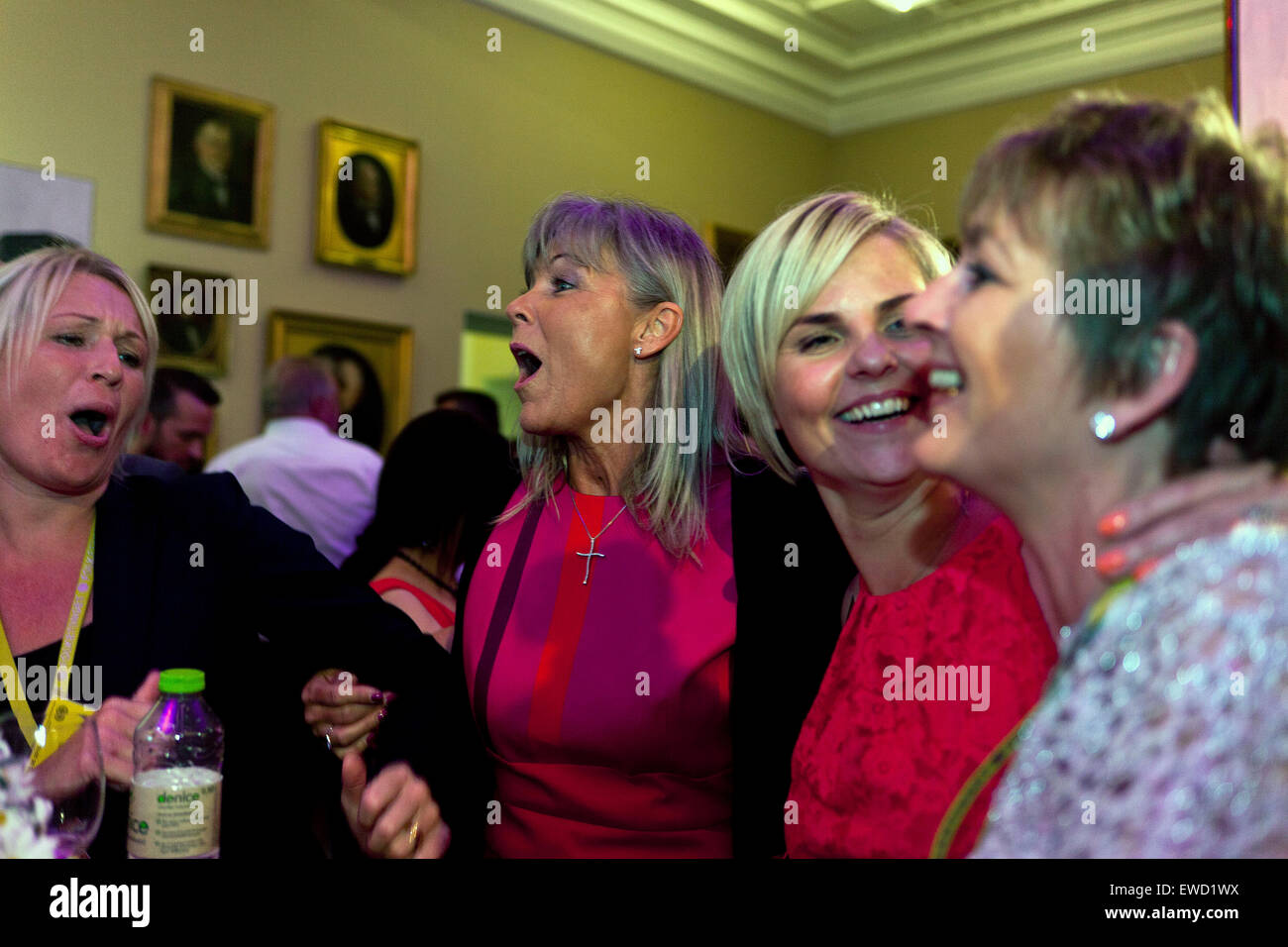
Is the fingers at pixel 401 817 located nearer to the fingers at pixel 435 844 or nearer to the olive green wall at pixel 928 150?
the fingers at pixel 435 844

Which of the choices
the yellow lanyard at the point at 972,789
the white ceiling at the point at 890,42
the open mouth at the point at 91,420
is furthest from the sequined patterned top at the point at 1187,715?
the white ceiling at the point at 890,42

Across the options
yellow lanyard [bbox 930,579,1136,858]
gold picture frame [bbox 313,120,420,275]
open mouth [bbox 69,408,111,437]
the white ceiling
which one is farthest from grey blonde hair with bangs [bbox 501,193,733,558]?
the white ceiling

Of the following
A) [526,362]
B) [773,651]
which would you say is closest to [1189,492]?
[773,651]

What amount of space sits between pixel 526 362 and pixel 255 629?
1.90 feet

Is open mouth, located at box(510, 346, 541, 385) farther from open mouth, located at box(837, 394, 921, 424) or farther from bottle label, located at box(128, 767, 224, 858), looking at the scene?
bottle label, located at box(128, 767, 224, 858)

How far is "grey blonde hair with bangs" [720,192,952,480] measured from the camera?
1.12m

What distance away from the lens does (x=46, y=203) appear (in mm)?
3602

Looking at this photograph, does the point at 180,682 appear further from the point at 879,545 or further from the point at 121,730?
the point at 879,545

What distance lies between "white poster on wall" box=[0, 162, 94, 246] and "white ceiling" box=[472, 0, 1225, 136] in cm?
206

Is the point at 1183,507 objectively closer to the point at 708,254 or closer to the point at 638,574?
the point at 638,574

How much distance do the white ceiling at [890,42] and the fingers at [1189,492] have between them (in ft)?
15.3

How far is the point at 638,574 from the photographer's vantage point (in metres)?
1.53

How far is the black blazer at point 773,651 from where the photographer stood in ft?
4.26

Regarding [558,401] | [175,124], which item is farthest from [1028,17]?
[558,401]
